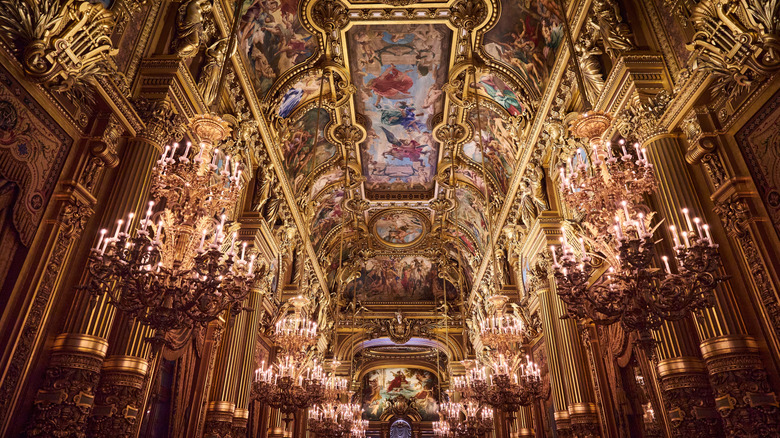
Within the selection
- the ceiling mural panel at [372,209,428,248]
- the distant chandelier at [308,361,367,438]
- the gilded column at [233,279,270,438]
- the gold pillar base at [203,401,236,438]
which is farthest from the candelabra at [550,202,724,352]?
the ceiling mural panel at [372,209,428,248]

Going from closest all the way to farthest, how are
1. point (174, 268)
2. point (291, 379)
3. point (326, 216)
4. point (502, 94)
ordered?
1. point (174, 268)
2. point (291, 379)
3. point (502, 94)
4. point (326, 216)

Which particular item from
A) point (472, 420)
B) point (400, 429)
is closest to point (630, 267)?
point (472, 420)

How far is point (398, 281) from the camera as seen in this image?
23.9 metres

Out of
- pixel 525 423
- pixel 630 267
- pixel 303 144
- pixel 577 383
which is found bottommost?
pixel 525 423

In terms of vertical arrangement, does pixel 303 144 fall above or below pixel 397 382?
above

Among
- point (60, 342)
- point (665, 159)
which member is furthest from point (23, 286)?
point (665, 159)

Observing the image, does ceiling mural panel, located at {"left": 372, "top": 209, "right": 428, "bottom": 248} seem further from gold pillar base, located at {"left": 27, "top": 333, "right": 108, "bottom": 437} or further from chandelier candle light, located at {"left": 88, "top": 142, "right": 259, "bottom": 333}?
gold pillar base, located at {"left": 27, "top": 333, "right": 108, "bottom": 437}

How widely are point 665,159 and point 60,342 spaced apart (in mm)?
7263

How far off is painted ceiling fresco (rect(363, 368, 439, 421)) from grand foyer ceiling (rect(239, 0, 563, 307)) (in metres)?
11.8

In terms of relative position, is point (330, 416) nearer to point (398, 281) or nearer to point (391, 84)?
point (398, 281)

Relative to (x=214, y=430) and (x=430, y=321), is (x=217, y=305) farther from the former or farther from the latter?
(x=430, y=321)

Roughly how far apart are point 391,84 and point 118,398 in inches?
381

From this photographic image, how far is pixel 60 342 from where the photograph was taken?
16.3 feet

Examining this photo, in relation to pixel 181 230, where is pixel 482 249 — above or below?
above
